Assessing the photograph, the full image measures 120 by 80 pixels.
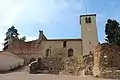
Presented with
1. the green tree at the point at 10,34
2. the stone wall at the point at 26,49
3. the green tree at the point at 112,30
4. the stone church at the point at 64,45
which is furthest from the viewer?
the green tree at the point at 10,34

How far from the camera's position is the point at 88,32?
35906 millimetres

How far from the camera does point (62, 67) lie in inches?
1033

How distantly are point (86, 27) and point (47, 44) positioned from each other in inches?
289

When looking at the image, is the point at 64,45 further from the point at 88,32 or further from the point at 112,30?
the point at 112,30

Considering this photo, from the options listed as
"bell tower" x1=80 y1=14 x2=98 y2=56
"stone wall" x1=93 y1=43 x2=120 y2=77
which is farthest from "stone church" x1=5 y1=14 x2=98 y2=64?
"stone wall" x1=93 y1=43 x2=120 y2=77

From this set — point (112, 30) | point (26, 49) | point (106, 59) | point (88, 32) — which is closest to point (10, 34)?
point (26, 49)

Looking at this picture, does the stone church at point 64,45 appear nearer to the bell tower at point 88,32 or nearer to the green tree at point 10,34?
the bell tower at point 88,32

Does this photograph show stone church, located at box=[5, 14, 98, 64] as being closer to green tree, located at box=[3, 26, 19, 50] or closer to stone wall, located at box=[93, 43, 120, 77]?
green tree, located at box=[3, 26, 19, 50]

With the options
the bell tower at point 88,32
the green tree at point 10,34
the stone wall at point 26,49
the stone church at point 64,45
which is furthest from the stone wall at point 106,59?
the green tree at point 10,34

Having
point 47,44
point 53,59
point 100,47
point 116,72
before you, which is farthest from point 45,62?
point 116,72

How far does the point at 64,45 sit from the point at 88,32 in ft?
15.3

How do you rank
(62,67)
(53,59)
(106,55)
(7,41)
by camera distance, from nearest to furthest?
(106,55)
(62,67)
(53,59)
(7,41)

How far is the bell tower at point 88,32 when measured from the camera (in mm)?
34375

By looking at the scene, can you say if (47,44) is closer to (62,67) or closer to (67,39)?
(67,39)
